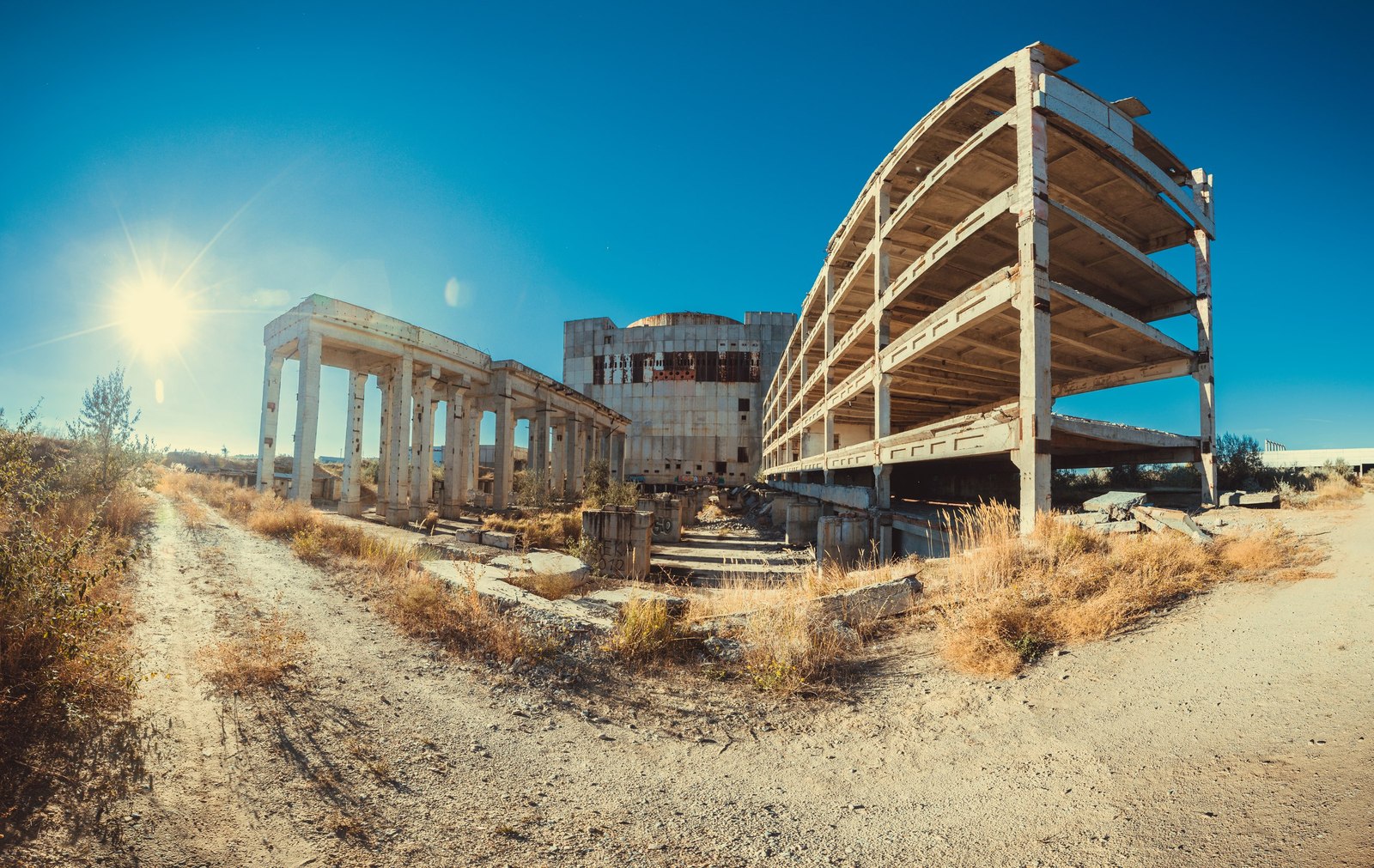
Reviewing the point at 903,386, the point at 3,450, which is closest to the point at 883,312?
the point at 903,386

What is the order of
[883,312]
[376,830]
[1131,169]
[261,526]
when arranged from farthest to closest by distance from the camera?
[883,312]
[261,526]
[1131,169]
[376,830]

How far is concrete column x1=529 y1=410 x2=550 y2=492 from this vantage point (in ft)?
83.4

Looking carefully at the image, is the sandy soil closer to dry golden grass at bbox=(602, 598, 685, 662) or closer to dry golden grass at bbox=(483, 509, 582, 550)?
dry golden grass at bbox=(602, 598, 685, 662)

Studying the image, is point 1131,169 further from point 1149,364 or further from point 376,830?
point 376,830

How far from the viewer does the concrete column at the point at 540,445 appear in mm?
25406

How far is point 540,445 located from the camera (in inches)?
1045

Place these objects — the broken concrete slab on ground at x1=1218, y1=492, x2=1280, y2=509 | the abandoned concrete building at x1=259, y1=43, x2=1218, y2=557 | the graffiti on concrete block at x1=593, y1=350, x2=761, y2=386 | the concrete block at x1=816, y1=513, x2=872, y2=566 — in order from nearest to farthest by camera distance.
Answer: the broken concrete slab on ground at x1=1218, y1=492, x2=1280, y2=509 < the abandoned concrete building at x1=259, y1=43, x2=1218, y2=557 < the concrete block at x1=816, y1=513, x2=872, y2=566 < the graffiti on concrete block at x1=593, y1=350, x2=761, y2=386

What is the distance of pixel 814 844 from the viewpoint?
254cm

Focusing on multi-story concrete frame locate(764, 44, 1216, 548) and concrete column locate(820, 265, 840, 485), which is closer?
multi-story concrete frame locate(764, 44, 1216, 548)

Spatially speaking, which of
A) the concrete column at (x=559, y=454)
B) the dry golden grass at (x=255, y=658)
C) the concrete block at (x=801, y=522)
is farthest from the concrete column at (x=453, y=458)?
the dry golden grass at (x=255, y=658)

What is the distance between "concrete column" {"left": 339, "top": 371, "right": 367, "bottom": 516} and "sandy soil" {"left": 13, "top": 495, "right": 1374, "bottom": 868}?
14620mm

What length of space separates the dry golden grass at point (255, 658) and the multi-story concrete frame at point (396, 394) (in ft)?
41.3

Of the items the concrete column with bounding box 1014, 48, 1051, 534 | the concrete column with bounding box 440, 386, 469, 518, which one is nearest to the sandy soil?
Answer: the concrete column with bounding box 1014, 48, 1051, 534

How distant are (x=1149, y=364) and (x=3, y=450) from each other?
2127 cm
